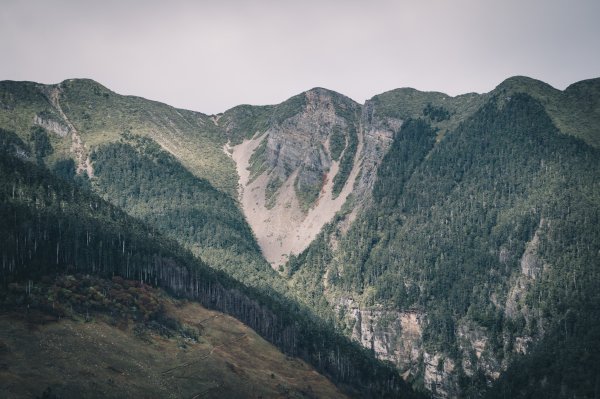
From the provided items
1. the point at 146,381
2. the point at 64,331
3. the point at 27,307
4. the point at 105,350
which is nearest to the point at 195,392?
the point at 146,381

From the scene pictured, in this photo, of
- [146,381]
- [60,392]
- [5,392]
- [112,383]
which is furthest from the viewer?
[146,381]

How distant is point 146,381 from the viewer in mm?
190375

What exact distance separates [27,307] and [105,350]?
25.3m

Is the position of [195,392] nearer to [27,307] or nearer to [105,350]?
[105,350]

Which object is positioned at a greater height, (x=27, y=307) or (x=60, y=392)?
(x=27, y=307)

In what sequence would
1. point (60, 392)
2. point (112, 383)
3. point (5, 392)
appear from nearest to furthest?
point (5, 392), point (60, 392), point (112, 383)

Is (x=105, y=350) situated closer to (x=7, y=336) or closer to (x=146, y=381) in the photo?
(x=146, y=381)

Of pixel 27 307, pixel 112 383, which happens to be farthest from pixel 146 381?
pixel 27 307

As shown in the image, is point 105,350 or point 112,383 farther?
point 105,350

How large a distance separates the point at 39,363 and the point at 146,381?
1178 inches

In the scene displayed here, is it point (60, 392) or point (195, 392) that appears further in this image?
point (195, 392)

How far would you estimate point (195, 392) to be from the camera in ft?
651

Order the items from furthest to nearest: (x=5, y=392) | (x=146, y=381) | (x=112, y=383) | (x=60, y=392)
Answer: (x=146, y=381) → (x=112, y=383) → (x=60, y=392) → (x=5, y=392)

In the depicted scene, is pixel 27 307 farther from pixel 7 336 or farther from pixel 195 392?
pixel 195 392
